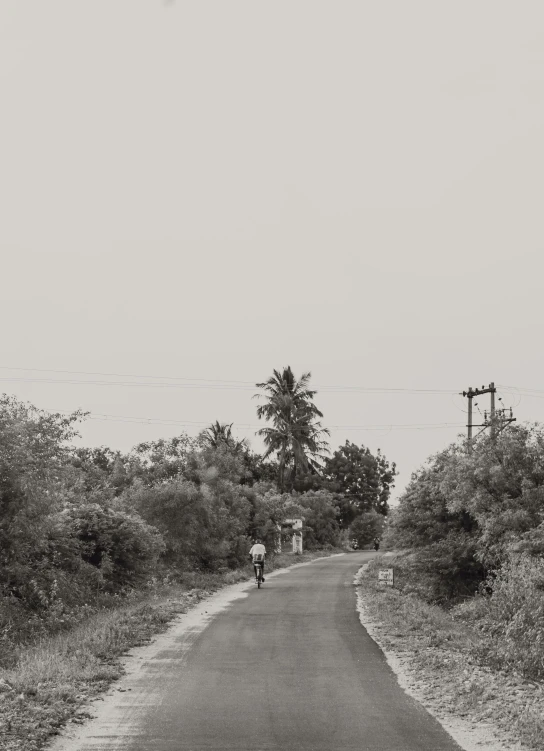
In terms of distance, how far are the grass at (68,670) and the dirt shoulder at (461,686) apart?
4306mm

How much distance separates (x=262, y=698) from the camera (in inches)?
410

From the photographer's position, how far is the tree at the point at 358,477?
90.2 meters

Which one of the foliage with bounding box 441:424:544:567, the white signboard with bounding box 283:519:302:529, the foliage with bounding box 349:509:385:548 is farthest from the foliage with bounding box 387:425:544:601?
the foliage with bounding box 349:509:385:548

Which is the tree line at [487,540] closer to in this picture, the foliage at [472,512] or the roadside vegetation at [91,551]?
the foliage at [472,512]

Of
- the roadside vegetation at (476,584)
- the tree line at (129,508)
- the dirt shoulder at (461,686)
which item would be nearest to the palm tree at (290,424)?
the tree line at (129,508)

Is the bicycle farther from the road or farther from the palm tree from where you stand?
the palm tree

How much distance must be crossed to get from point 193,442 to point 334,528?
1543 inches

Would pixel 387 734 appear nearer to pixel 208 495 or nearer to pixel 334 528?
pixel 208 495

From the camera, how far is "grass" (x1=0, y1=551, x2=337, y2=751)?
28.2ft

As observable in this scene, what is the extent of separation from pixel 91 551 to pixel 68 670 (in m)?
12.2

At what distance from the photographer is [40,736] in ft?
27.0

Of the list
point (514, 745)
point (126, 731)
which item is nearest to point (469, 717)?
point (514, 745)

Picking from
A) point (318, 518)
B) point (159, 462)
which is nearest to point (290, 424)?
point (318, 518)

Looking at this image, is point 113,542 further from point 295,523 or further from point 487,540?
point 295,523
